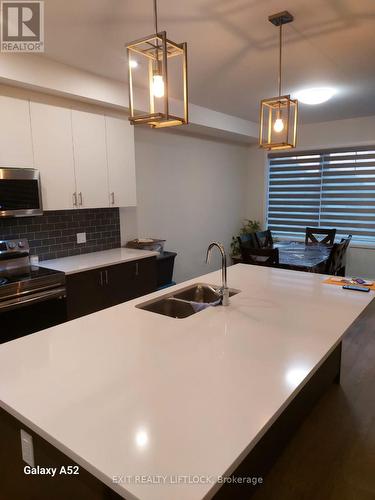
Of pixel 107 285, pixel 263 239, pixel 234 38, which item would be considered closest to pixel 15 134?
pixel 107 285

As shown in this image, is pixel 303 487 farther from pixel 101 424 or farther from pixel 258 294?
pixel 101 424

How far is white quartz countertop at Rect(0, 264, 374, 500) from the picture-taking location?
2.94ft

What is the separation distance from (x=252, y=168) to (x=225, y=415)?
5.86m

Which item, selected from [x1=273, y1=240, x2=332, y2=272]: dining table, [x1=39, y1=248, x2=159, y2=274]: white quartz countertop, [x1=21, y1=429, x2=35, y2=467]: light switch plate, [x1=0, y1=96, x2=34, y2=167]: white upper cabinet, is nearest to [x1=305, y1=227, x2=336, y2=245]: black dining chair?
[x1=273, y1=240, x2=332, y2=272]: dining table

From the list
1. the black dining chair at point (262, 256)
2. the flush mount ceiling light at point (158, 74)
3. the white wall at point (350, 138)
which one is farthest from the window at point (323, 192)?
the flush mount ceiling light at point (158, 74)

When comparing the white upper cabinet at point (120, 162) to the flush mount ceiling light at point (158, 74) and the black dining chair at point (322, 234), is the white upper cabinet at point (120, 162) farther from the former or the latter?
the black dining chair at point (322, 234)

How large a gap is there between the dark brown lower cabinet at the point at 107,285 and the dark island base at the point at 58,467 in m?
1.60

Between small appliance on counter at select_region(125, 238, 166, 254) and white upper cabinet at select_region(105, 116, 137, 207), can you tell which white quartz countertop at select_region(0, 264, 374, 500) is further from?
small appliance on counter at select_region(125, 238, 166, 254)

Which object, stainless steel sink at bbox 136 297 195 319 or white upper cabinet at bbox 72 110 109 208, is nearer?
stainless steel sink at bbox 136 297 195 319

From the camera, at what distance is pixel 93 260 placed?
11.0 feet

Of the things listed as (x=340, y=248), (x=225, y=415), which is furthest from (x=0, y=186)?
(x=340, y=248)

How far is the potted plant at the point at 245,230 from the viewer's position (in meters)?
6.29

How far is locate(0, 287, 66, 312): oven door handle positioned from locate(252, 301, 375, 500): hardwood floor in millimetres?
1944

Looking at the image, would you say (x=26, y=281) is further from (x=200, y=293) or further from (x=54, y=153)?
(x=200, y=293)
